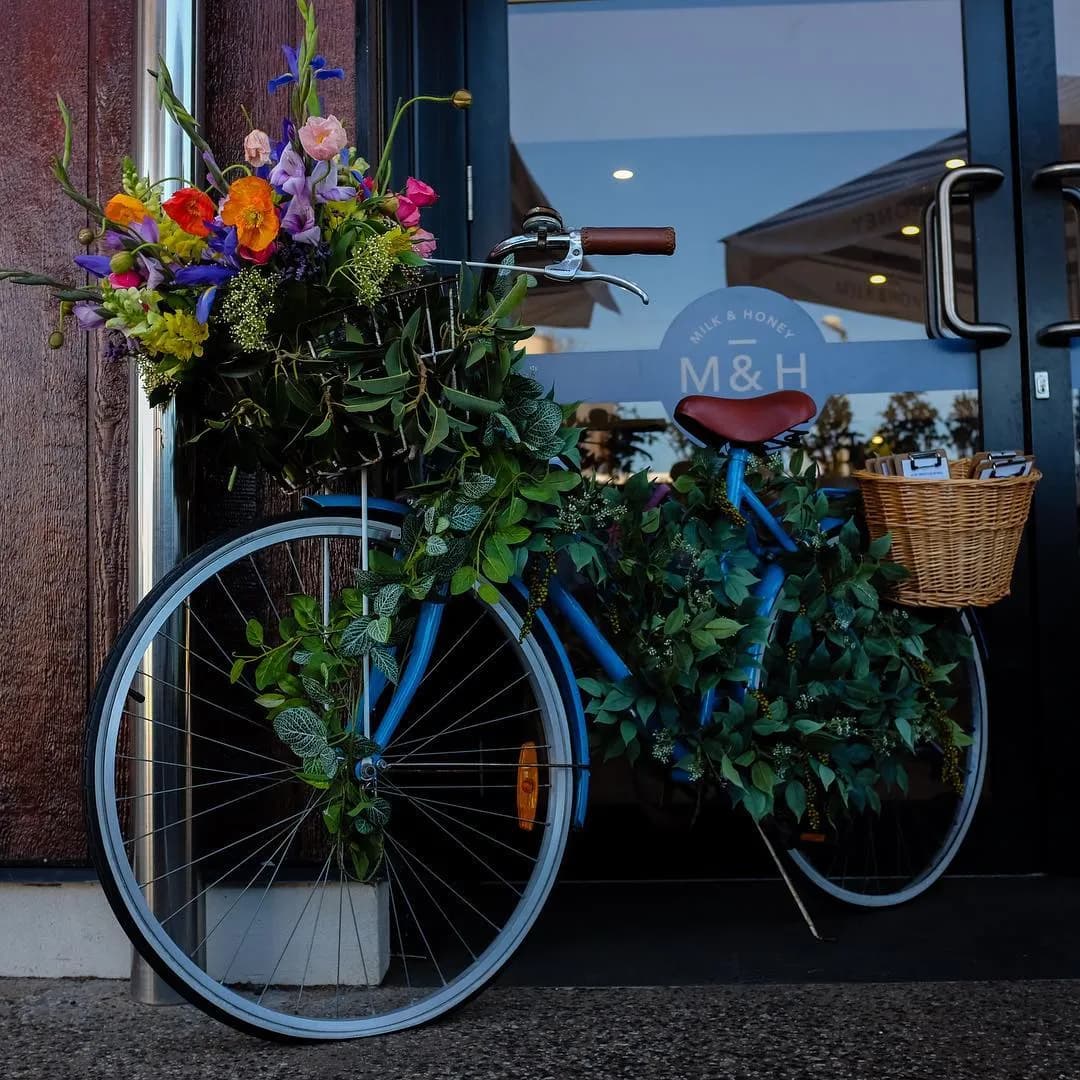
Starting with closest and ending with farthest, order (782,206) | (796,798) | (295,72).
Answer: (295,72)
(796,798)
(782,206)

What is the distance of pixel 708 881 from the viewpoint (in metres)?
2.56

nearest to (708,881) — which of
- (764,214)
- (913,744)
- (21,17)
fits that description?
(913,744)

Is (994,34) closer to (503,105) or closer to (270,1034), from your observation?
(503,105)

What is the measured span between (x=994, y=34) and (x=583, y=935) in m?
2.33

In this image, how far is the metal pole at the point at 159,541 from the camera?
1.84m

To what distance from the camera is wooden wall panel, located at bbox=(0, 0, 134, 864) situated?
207 cm

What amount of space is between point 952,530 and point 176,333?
1484 millimetres

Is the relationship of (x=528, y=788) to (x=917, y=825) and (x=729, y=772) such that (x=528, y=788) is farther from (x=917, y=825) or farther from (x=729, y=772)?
(x=917, y=825)

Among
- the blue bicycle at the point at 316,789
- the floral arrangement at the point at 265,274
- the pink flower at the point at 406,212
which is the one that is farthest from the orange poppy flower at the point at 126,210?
the blue bicycle at the point at 316,789

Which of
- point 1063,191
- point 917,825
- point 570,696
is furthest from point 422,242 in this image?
point 917,825

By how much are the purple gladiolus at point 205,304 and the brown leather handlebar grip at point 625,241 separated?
64 centimetres

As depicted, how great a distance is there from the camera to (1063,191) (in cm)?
247

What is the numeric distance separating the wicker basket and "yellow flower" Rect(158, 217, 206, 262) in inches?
53.5

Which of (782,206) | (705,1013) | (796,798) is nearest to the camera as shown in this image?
(705,1013)
